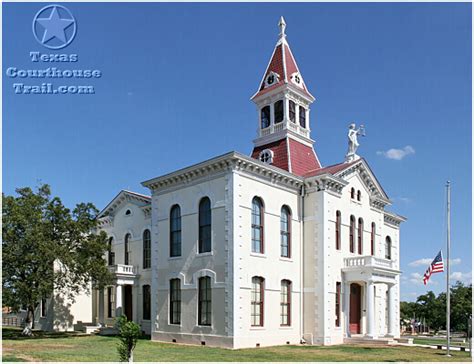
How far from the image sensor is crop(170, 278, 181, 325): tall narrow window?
29.1m

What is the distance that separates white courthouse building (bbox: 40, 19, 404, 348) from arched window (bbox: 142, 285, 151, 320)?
0.33 ft

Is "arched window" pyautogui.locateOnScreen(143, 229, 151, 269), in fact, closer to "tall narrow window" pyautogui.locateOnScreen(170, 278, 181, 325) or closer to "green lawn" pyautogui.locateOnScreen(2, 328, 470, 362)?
"tall narrow window" pyautogui.locateOnScreen(170, 278, 181, 325)

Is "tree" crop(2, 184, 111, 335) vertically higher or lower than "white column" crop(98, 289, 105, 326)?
higher

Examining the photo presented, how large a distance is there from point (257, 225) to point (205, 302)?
4.94 metres

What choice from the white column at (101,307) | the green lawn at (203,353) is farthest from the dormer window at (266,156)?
the white column at (101,307)

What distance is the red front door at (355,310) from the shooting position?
3131 cm

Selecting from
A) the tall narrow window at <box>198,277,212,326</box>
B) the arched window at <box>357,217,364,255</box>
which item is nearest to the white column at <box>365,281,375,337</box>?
the arched window at <box>357,217,364,255</box>

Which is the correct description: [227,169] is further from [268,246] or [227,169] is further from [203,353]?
[203,353]

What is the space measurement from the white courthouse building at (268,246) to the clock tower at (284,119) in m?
0.09

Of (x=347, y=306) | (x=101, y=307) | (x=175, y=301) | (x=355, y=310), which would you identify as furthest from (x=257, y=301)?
(x=101, y=307)

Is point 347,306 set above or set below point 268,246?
below

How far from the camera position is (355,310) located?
31.8m

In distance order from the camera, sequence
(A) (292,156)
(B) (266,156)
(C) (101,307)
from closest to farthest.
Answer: (A) (292,156) → (B) (266,156) → (C) (101,307)

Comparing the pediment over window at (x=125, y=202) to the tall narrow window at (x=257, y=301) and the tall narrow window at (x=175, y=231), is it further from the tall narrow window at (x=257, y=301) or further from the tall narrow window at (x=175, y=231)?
the tall narrow window at (x=257, y=301)
